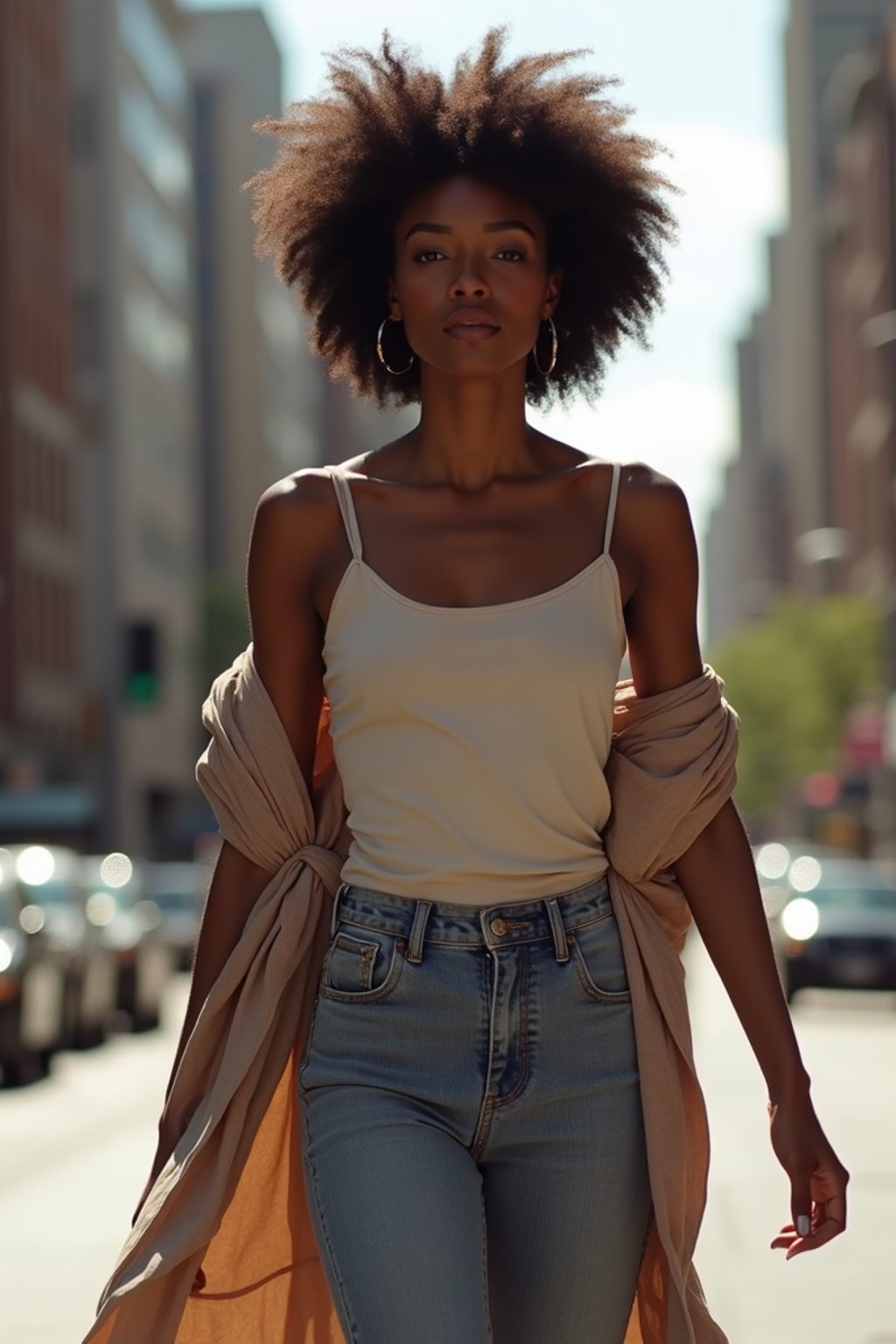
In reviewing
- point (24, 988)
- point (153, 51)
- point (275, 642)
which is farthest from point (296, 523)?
point (153, 51)

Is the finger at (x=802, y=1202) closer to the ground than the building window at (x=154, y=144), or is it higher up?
closer to the ground

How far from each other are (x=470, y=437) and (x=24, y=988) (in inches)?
633

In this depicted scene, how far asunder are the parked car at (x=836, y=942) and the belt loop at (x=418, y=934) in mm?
24907

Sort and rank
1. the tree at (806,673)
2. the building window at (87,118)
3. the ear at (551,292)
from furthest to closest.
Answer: the tree at (806,673) → the building window at (87,118) → the ear at (551,292)

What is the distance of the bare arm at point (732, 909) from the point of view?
4.13m

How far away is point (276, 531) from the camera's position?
4.17 m

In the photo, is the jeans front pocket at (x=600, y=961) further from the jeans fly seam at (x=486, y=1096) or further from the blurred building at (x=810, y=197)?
the blurred building at (x=810, y=197)

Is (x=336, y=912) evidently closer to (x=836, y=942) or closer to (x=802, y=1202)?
(x=802, y=1202)

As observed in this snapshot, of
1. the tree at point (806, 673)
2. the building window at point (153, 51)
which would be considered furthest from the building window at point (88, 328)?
the tree at point (806, 673)

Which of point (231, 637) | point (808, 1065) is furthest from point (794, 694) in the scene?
point (808, 1065)

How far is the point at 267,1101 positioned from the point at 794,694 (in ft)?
323

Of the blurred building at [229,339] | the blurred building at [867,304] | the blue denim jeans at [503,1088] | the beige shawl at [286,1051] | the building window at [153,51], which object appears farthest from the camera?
the blurred building at [229,339]

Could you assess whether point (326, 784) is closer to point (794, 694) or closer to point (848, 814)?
point (848, 814)

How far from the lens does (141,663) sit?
96.5 feet
